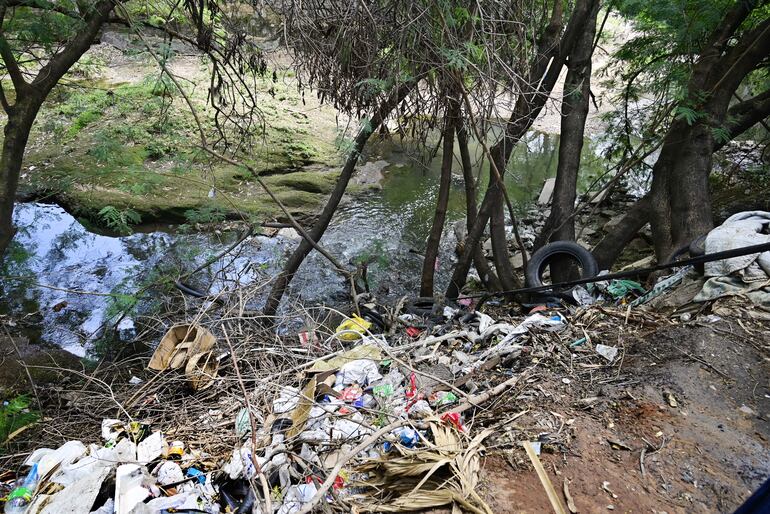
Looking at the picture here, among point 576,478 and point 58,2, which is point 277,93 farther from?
point 576,478

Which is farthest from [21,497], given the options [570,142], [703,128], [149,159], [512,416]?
[149,159]

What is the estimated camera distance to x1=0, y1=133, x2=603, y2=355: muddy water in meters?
5.50

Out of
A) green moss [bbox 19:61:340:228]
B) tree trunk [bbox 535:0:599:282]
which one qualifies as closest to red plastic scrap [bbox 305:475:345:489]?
tree trunk [bbox 535:0:599:282]

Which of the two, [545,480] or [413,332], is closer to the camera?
[545,480]

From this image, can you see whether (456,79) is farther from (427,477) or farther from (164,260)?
(164,260)

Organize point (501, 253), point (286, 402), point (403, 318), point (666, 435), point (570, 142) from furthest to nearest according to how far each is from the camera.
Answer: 1. point (501, 253)
2. point (570, 142)
3. point (403, 318)
4. point (286, 402)
5. point (666, 435)

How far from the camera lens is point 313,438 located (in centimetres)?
236

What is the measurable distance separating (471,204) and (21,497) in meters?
4.51

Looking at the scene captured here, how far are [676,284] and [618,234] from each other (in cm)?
178

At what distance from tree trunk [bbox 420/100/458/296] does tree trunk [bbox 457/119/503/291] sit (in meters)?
0.10

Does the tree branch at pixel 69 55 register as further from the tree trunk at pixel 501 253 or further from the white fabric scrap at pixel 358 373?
the tree trunk at pixel 501 253

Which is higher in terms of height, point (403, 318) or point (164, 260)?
point (403, 318)

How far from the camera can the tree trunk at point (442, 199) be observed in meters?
4.42

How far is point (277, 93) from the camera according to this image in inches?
410
